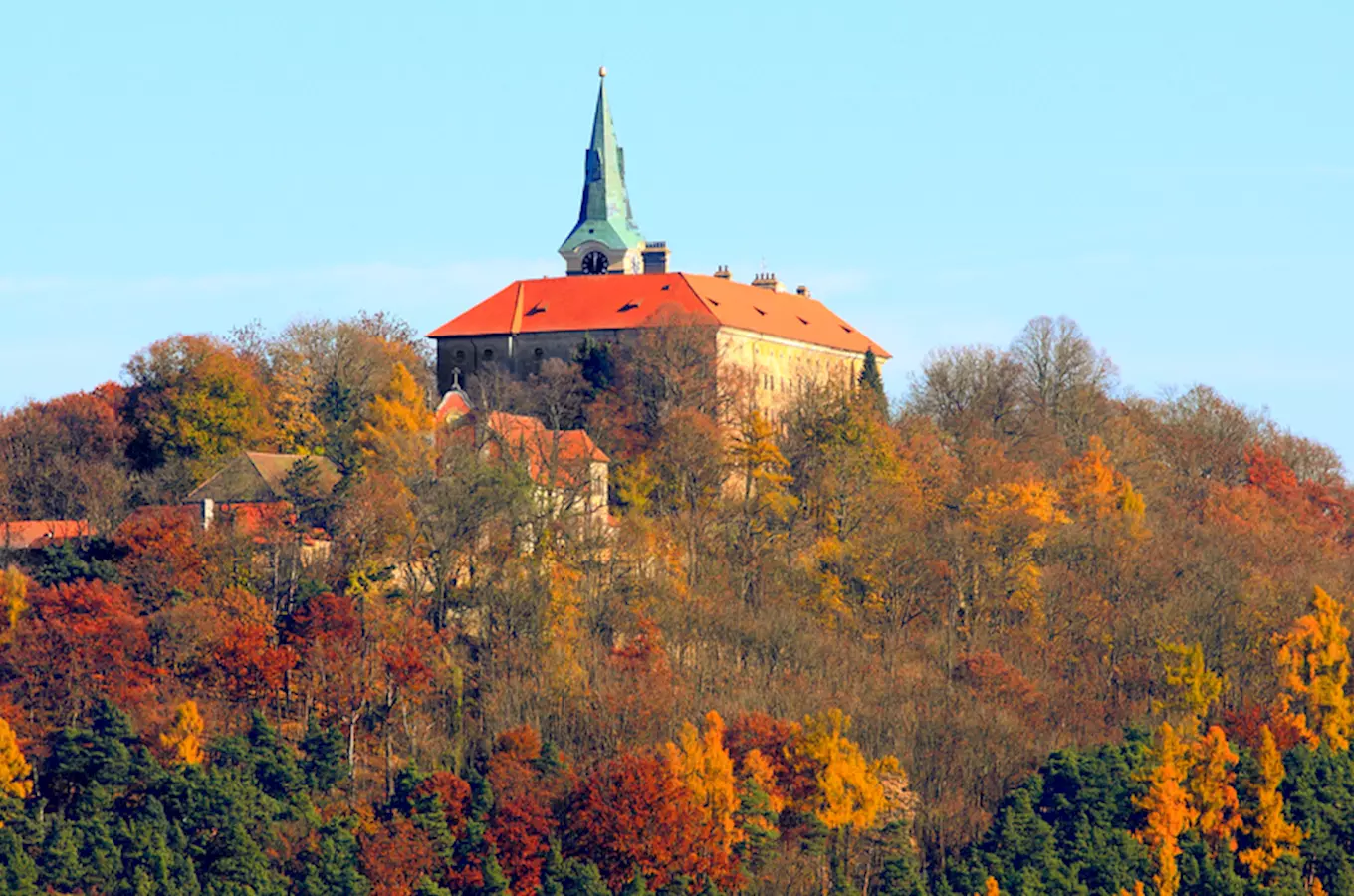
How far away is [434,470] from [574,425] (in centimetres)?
1251

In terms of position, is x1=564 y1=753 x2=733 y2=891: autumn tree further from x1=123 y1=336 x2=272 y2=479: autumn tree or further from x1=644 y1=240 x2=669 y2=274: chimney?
x1=644 y1=240 x2=669 y2=274: chimney

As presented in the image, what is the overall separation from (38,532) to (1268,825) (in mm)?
32973

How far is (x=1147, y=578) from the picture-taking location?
70.5 meters

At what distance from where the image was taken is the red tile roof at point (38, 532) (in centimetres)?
6475

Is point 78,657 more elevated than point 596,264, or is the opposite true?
point 596,264

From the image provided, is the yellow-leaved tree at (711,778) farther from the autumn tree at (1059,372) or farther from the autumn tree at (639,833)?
the autumn tree at (1059,372)

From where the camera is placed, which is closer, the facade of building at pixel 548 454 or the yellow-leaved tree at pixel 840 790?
the yellow-leaved tree at pixel 840 790

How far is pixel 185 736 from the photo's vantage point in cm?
5603

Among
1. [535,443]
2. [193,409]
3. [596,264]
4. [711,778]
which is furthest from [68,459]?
[596,264]

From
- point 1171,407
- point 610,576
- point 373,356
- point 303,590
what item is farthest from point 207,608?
point 1171,407

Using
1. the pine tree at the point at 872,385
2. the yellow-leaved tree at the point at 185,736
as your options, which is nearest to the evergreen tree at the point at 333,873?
the yellow-leaved tree at the point at 185,736

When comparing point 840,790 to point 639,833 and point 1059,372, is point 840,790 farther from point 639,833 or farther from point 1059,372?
point 1059,372

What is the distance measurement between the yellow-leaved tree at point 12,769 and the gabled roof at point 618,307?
109 feet

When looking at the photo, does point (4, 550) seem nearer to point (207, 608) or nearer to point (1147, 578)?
point (207, 608)
